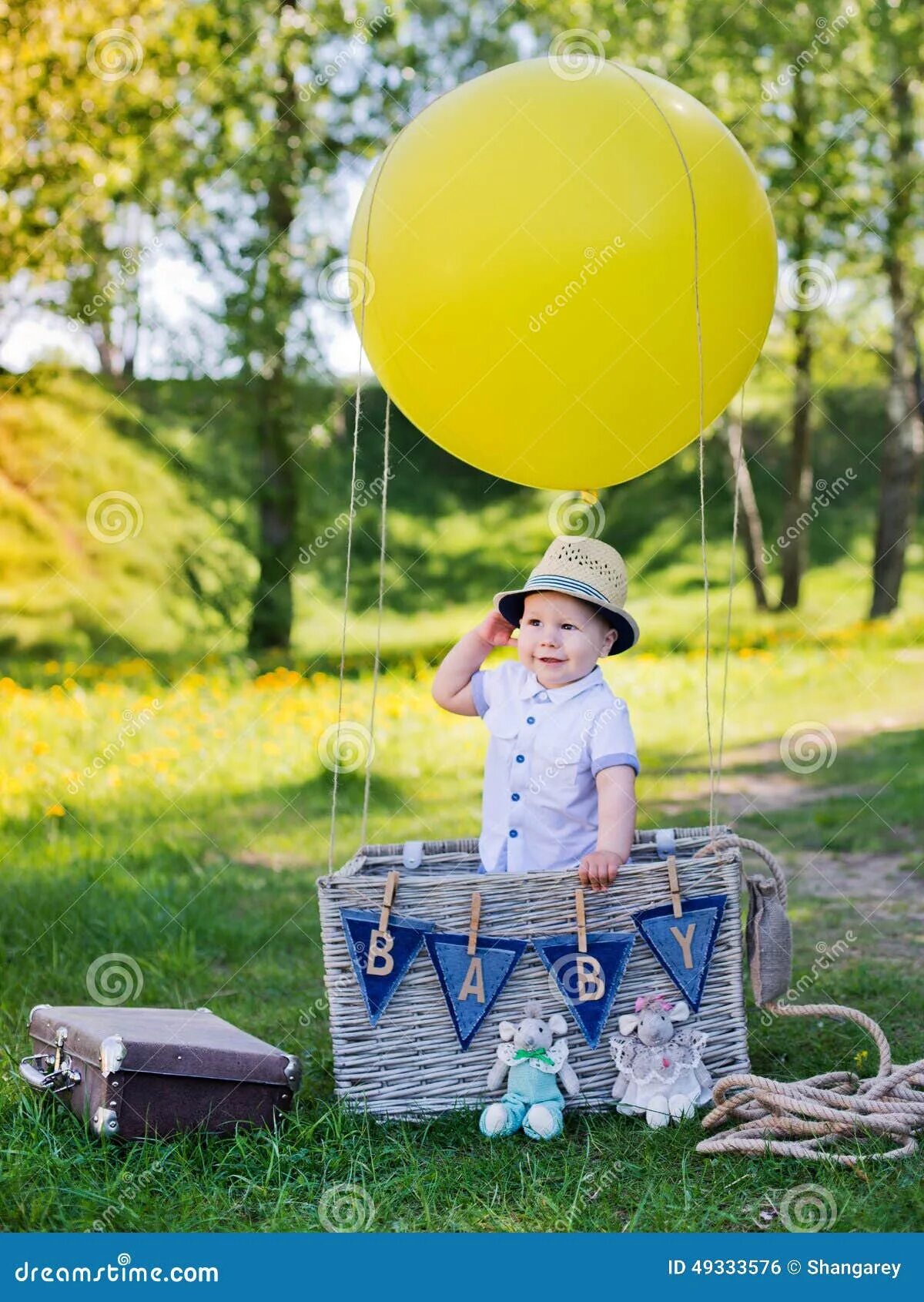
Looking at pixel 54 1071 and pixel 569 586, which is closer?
pixel 54 1071

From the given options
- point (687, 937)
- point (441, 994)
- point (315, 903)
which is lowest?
point (315, 903)

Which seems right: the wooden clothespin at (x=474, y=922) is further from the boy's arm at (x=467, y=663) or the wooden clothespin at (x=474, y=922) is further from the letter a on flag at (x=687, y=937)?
the boy's arm at (x=467, y=663)

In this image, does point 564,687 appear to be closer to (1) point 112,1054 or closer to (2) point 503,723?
(2) point 503,723

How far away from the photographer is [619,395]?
2920 millimetres

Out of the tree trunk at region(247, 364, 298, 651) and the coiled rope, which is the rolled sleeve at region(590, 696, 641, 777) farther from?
the tree trunk at region(247, 364, 298, 651)

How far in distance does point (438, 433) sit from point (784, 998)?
5.61 ft

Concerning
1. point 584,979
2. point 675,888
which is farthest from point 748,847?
point 584,979

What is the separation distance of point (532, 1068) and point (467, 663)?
98 centimetres

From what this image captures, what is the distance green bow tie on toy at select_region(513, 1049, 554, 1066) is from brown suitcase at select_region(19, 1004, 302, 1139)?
1.47 feet

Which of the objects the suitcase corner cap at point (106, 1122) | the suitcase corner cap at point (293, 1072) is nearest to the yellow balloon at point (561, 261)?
the suitcase corner cap at point (293, 1072)

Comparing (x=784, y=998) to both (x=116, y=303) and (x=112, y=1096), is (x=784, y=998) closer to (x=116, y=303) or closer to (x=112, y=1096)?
(x=112, y=1096)

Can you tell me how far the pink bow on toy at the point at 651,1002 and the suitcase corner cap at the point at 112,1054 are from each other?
1030mm

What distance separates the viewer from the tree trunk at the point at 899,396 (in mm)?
10562

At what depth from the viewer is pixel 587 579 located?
300 cm
